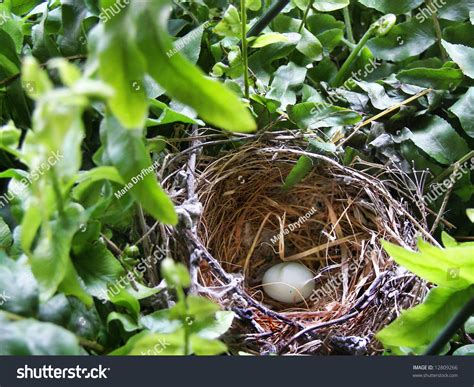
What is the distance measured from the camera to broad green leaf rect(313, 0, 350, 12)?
39.7 inches

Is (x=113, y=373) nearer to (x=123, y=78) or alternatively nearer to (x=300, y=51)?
(x=123, y=78)

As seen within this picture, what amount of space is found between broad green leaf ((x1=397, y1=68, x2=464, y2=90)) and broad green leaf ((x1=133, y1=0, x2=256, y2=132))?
573 millimetres

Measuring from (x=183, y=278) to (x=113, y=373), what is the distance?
0.61ft

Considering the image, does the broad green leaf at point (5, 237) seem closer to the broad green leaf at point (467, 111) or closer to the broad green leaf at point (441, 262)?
the broad green leaf at point (441, 262)

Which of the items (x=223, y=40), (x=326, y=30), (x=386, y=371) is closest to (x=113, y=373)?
(x=386, y=371)

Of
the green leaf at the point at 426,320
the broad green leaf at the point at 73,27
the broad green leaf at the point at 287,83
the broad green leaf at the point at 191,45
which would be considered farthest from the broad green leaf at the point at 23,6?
the green leaf at the point at 426,320

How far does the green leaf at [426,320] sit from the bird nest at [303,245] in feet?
0.34

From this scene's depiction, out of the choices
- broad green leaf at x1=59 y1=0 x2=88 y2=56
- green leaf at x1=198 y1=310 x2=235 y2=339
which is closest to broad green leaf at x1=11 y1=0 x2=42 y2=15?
broad green leaf at x1=59 y1=0 x2=88 y2=56

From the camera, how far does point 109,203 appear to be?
0.71m

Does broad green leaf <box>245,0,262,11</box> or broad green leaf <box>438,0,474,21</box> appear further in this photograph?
broad green leaf <box>438,0,474,21</box>

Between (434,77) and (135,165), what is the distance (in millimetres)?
596

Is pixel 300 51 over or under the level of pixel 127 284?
over
